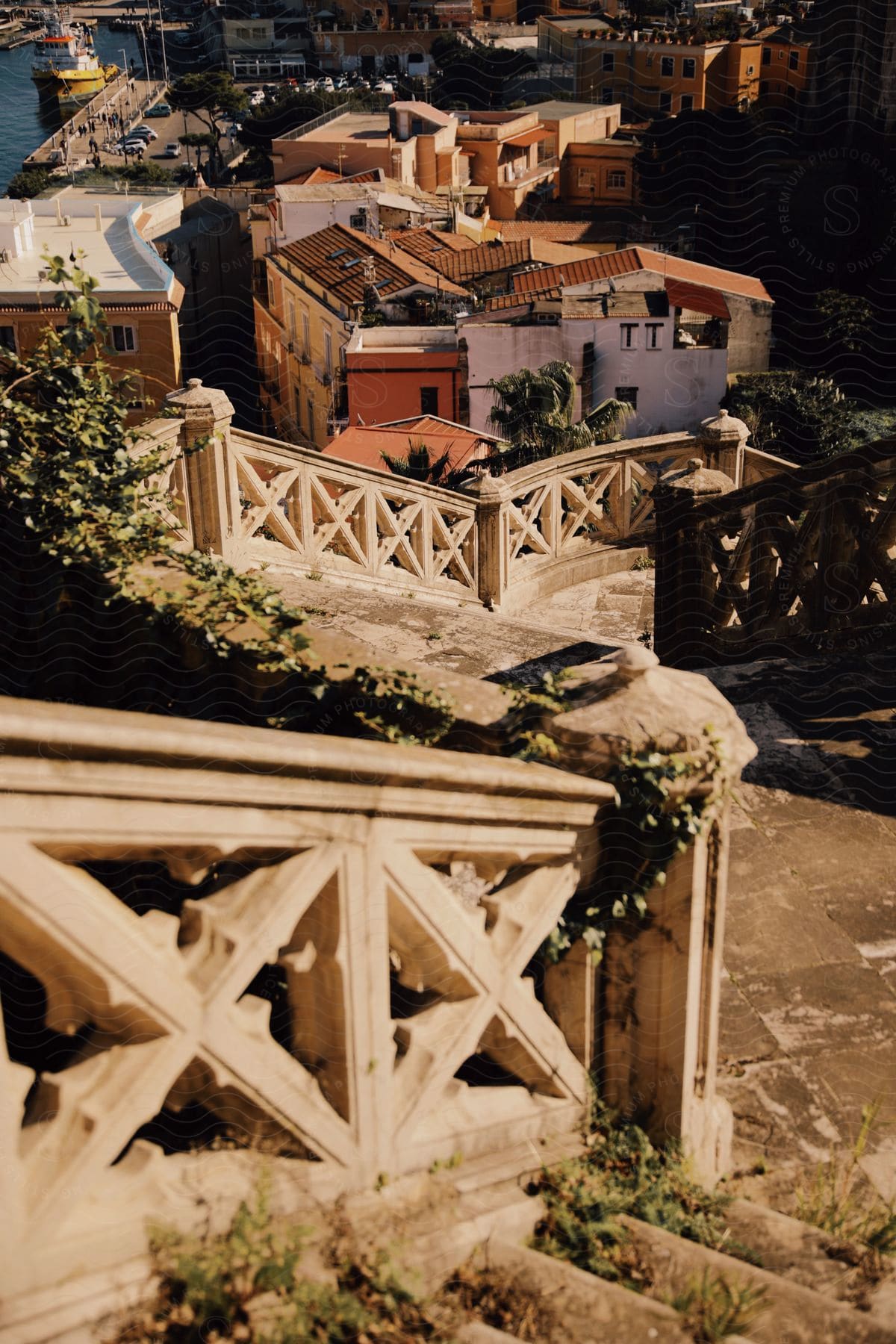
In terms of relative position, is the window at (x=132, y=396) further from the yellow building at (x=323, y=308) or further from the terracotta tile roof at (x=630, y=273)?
the terracotta tile roof at (x=630, y=273)

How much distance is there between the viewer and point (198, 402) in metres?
8.52

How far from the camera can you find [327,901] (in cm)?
263

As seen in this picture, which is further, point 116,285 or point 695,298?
point 695,298

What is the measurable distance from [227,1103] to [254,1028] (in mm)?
170

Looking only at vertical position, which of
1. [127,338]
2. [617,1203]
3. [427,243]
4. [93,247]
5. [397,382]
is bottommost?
[397,382]

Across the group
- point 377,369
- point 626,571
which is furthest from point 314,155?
point 626,571

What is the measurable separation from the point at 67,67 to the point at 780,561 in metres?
129

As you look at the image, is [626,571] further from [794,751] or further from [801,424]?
[801,424]

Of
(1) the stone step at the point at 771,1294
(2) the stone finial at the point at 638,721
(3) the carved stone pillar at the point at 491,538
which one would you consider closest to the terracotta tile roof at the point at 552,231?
(3) the carved stone pillar at the point at 491,538

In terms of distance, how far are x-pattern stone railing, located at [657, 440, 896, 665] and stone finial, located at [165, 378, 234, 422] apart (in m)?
2.66

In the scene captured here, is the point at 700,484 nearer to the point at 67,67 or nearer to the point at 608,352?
the point at 608,352

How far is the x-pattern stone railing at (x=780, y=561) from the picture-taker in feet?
24.6

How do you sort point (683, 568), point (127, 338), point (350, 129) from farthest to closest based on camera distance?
1. point (350, 129)
2. point (127, 338)
3. point (683, 568)

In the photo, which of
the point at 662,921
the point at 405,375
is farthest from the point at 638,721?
the point at 405,375
